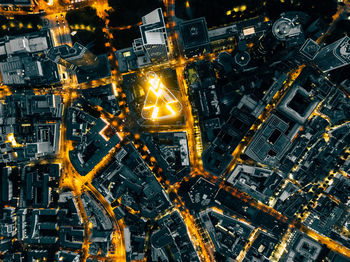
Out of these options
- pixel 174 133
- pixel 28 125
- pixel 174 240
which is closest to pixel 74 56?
pixel 28 125

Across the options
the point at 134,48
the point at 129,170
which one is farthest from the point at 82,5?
the point at 129,170

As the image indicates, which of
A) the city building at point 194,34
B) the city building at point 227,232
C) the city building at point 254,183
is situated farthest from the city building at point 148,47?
the city building at point 227,232

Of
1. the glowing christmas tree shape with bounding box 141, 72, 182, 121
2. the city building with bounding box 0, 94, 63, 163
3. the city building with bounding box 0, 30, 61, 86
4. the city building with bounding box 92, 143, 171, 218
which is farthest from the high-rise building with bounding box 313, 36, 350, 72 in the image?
the city building with bounding box 0, 94, 63, 163

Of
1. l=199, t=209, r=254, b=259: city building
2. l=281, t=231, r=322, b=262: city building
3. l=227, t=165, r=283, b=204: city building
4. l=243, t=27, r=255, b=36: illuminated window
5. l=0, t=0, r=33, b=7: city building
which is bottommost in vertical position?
l=281, t=231, r=322, b=262: city building

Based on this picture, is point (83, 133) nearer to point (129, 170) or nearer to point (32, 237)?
point (129, 170)

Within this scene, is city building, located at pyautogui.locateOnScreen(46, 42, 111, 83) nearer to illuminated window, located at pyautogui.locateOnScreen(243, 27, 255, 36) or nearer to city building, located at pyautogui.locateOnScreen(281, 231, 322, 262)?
illuminated window, located at pyautogui.locateOnScreen(243, 27, 255, 36)

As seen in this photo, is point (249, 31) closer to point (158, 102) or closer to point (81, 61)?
point (158, 102)
